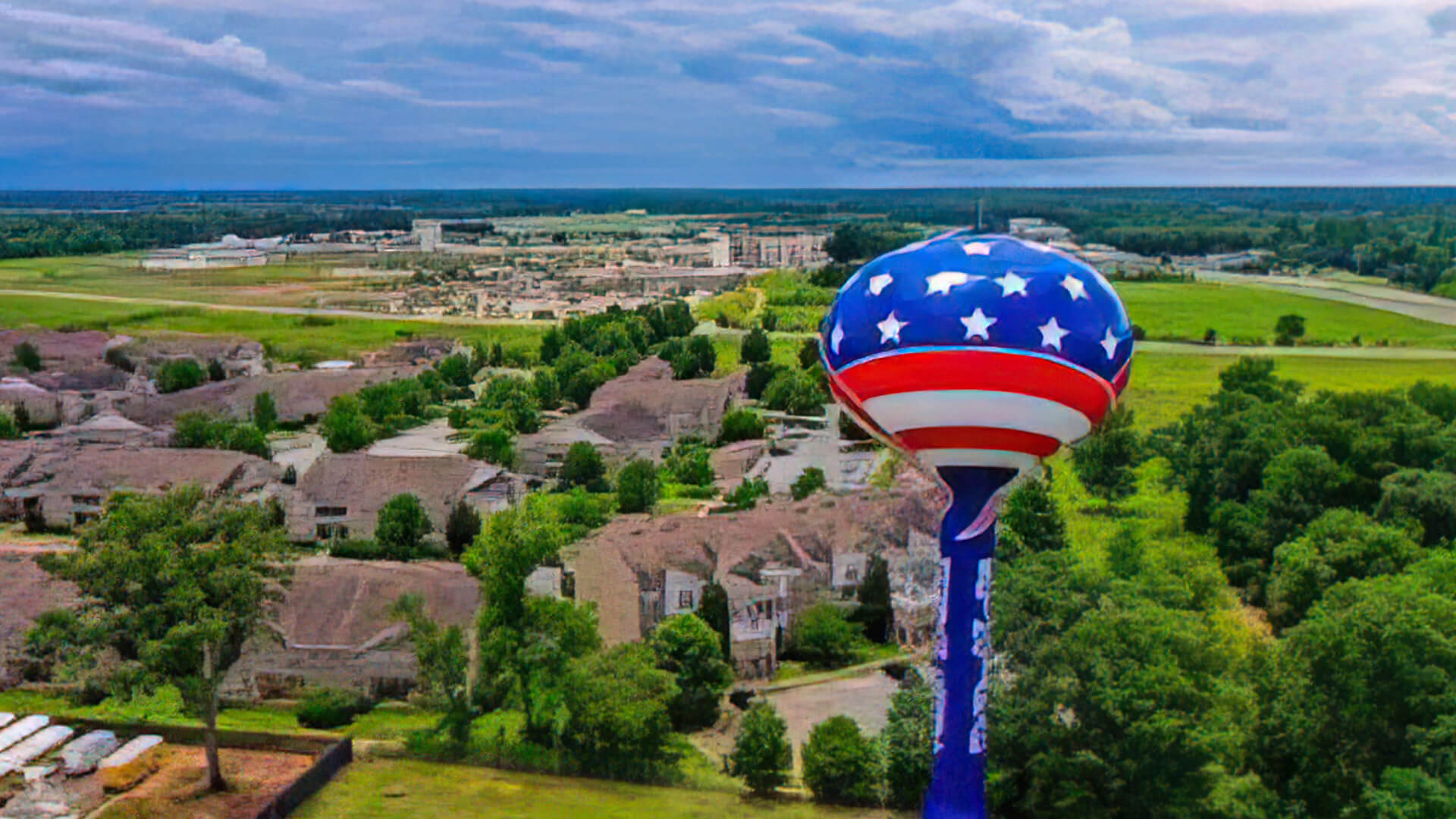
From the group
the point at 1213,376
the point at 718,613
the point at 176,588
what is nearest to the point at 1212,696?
the point at 718,613

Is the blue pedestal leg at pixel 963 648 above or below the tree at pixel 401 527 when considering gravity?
above

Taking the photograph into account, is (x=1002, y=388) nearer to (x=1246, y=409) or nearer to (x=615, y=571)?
(x=615, y=571)

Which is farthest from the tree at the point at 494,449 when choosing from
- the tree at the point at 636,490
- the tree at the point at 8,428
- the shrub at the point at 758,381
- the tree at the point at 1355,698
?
the tree at the point at 1355,698

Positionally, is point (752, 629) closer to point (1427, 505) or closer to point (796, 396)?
point (1427, 505)

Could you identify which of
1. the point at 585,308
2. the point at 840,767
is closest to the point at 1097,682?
the point at 840,767

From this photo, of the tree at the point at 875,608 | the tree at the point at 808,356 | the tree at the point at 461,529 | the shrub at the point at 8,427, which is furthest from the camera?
the tree at the point at 808,356

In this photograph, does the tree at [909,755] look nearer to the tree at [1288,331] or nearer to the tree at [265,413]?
the tree at [265,413]

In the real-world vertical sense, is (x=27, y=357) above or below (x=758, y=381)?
above

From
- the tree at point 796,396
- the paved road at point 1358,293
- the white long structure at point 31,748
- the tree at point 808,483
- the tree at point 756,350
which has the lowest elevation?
the white long structure at point 31,748
